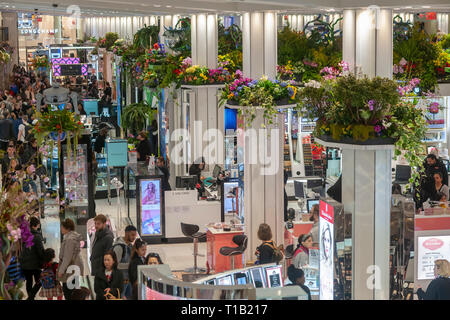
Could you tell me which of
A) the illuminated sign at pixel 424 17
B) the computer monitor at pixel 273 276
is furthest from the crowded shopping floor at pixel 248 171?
the illuminated sign at pixel 424 17

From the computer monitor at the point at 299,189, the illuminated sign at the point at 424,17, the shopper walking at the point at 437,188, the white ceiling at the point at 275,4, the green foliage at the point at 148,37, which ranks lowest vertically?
the computer monitor at the point at 299,189

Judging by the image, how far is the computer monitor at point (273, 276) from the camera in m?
7.44

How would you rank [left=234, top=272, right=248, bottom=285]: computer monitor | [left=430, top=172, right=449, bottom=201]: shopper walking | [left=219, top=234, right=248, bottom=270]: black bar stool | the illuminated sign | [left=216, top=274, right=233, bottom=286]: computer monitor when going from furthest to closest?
the illuminated sign
[left=430, top=172, right=449, bottom=201]: shopper walking
[left=219, top=234, right=248, bottom=270]: black bar stool
[left=234, top=272, right=248, bottom=285]: computer monitor
[left=216, top=274, right=233, bottom=286]: computer monitor

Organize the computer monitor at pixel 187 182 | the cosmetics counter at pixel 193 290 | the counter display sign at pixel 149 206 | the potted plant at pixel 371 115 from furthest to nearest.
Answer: the computer monitor at pixel 187 182 < the counter display sign at pixel 149 206 < the potted plant at pixel 371 115 < the cosmetics counter at pixel 193 290

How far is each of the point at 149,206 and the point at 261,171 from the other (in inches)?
98.5

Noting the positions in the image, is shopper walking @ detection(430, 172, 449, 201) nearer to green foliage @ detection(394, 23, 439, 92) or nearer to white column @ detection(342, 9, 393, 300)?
green foliage @ detection(394, 23, 439, 92)

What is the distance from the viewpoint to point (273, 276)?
294 inches

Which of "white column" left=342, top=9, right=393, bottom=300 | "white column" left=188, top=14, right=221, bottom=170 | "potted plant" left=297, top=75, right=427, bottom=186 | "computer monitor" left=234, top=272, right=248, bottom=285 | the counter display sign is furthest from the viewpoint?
"white column" left=188, top=14, right=221, bottom=170

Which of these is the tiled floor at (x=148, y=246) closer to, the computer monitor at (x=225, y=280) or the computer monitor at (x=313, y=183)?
the computer monitor at (x=313, y=183)

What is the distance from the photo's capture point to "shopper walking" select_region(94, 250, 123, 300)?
288 inches

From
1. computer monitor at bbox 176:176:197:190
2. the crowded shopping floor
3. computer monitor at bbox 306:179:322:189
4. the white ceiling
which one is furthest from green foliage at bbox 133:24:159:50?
computer monitor at bbox 176:176:197:190

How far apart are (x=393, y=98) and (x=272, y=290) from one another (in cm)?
271

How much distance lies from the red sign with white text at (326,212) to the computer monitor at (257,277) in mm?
823
